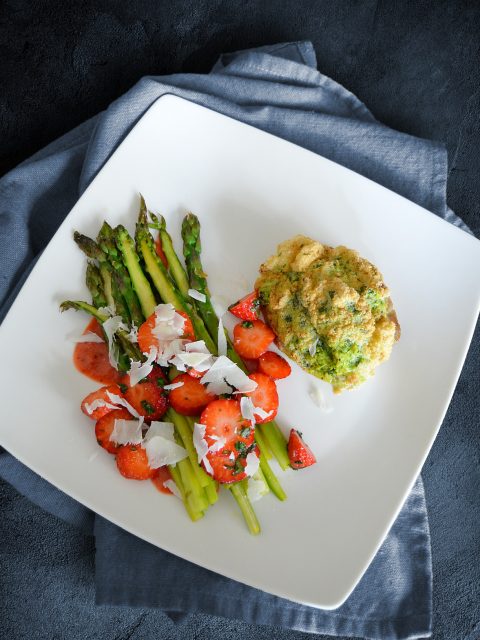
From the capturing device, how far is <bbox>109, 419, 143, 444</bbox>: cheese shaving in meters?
3.09

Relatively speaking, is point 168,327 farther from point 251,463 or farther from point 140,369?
point 251,463

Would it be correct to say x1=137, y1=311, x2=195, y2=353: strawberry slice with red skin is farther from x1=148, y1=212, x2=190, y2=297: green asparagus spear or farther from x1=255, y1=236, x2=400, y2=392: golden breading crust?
x1=255, y1=236, x2=400, y2=392: golden breading crust

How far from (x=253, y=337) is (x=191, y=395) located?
44 cm

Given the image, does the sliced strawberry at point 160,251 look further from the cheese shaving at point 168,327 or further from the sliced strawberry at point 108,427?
the sliced strawberry at point 108,427

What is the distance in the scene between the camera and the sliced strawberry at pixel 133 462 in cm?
312

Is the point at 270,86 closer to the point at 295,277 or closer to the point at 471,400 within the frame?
the point at 295,277

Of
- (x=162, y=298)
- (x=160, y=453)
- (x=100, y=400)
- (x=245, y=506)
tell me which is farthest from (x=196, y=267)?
(x=245, y=506)

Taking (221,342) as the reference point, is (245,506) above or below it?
below

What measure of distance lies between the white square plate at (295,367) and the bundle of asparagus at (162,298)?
0.10 metres

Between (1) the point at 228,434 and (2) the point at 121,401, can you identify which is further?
(2) the point at 121,401

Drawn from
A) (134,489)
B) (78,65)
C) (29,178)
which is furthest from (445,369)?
(78,65)

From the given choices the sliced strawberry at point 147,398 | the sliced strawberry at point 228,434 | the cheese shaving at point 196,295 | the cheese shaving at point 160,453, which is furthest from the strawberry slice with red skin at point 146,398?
the cheese shaving at point 196,295

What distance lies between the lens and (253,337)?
3.22 meters

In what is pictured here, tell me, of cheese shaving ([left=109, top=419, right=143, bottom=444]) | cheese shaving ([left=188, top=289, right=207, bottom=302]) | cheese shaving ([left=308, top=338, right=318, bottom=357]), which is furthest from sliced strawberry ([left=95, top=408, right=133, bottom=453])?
cheese shaving ([left=308, top=338, right=318, bottom=357])
